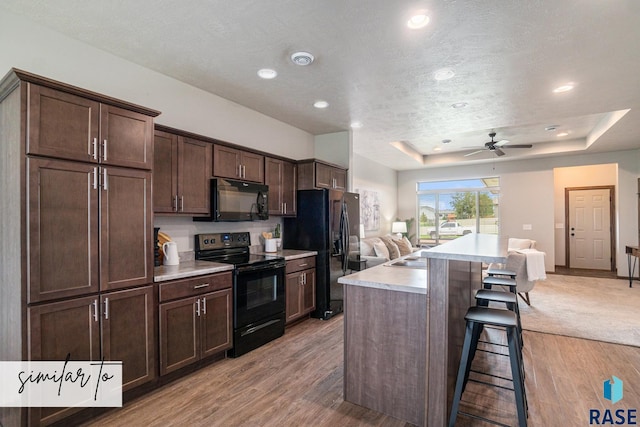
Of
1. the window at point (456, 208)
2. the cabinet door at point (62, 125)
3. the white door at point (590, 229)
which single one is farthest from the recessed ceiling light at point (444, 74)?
the white door at point (590, 229)

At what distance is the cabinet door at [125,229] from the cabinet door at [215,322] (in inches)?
23.7

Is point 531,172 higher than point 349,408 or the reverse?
higher

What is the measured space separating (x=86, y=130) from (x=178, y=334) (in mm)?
1662

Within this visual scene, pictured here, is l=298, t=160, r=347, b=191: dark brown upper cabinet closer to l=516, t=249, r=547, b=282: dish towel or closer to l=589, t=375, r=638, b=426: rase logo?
l=516, t=249, r=547, b=282: dish towel

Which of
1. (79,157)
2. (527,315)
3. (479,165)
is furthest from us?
(479,165)

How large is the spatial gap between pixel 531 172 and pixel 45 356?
8779 millimetres

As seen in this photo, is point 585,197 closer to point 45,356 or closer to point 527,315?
point 527,315

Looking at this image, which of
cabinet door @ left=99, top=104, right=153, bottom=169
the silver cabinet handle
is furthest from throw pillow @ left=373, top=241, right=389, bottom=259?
the silver cabinet handle

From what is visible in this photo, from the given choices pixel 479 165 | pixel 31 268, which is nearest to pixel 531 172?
pixel 479 165

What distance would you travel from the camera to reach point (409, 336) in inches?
80.4

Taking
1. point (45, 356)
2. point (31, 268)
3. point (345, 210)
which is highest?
point (345, 210)

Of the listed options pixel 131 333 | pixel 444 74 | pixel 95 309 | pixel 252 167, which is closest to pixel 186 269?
pixel 131 333

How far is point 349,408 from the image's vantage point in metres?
2.23

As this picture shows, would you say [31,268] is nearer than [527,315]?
Yes
